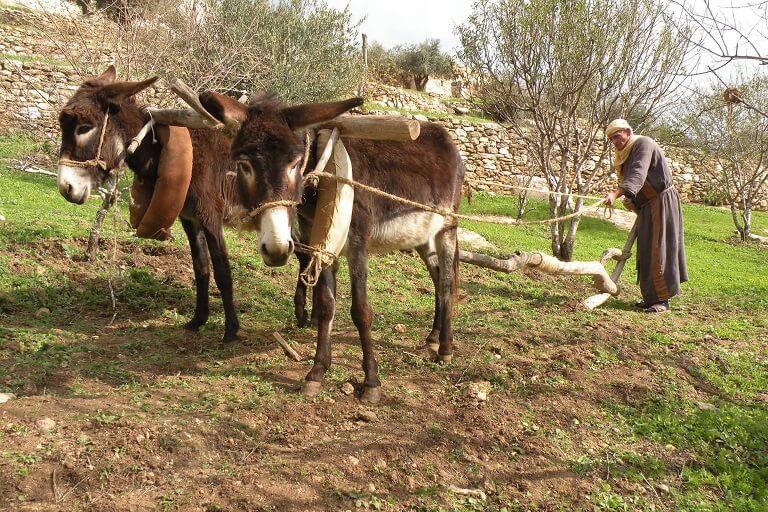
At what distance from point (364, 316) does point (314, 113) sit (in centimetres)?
136

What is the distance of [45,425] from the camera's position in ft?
9.22

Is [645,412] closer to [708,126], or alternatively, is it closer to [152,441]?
[152,441]

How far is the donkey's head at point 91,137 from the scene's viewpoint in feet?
13.1

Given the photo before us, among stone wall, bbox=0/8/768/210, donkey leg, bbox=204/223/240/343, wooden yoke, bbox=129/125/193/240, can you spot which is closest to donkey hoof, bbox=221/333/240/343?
donkey leg, bbox=204/223/240/343

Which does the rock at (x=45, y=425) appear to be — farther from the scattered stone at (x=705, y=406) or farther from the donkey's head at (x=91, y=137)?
the scattered stone at (x=705, y=406)

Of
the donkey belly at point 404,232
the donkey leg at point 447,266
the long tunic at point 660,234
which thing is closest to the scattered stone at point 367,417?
the donkey belly at point 404,232

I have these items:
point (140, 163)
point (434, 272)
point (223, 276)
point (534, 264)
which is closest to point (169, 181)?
point (140, 163)

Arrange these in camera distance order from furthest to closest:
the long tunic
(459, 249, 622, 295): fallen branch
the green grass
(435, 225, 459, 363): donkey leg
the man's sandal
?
the green grass, the man's sandal, the long tunic, (459, 249, 622, 295): fallen branch, (435, 225, 459, 363): donkey leg

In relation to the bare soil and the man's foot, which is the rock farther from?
the man's foot

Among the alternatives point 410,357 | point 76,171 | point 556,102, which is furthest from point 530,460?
point 556,102

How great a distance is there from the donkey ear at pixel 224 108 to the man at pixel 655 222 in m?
4.57

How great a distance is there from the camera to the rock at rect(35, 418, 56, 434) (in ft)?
9.10

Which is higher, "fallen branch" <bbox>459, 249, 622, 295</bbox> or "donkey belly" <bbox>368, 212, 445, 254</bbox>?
"donkey belly" <bbox>368, 212, 445, 254</bbox>

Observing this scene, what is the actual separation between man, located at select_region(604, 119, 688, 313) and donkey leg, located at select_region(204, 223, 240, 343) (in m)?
4.36
